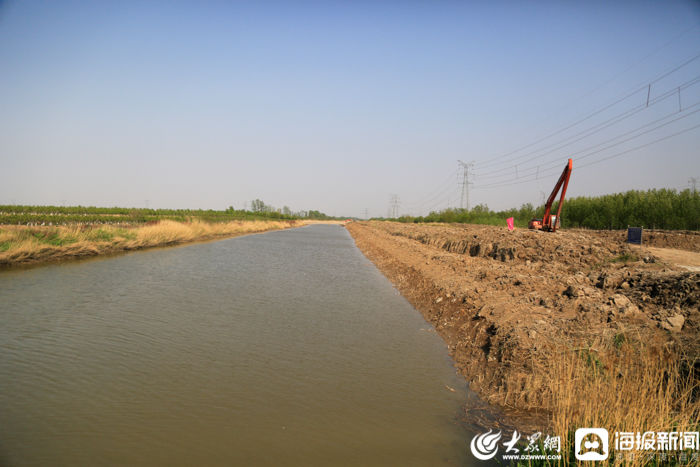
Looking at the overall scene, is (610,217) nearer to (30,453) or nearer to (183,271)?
(183,271)

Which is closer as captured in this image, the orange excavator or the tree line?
the orange excavator

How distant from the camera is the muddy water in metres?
3.84

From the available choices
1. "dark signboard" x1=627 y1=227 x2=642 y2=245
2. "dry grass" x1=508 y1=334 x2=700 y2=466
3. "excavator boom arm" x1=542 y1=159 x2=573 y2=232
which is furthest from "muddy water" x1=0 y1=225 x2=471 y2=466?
"dark signboard" x1=627 y1=227 x2=642 y2=245

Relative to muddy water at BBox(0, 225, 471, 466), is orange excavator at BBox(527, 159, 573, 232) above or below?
above

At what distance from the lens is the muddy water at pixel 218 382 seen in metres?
3.84

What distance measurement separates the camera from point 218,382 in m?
5.36

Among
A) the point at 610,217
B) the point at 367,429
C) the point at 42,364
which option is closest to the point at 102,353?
the point at 42,364

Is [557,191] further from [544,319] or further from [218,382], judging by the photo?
[218,382]

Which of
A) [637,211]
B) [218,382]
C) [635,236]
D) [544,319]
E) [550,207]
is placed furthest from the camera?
[637,211]

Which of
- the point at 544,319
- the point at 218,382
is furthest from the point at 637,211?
the point at 218,382

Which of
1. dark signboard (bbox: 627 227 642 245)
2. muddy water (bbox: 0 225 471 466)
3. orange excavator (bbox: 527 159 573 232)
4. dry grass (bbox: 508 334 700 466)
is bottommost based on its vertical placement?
muddy water (bbox: 0 225 471 466)

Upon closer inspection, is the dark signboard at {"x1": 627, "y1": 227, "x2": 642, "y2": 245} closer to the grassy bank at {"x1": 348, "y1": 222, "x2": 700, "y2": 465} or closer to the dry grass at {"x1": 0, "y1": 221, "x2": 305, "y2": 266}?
the grassy bank at {"x1": 348, "y1": 222, "x2": 700, "y2": 465}

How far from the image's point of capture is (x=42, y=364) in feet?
18.7

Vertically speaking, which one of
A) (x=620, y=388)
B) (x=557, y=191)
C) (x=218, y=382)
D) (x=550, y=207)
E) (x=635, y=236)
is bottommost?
(x=218, y=382)
